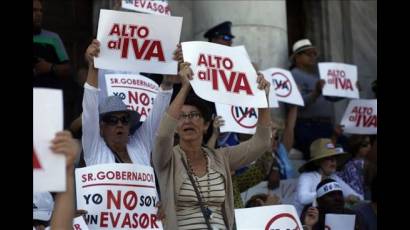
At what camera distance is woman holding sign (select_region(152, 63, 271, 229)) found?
20.4 ft

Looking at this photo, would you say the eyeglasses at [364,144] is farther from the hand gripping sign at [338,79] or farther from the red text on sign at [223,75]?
the red text on sign at [223,75]

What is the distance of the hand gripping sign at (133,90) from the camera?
7711mm

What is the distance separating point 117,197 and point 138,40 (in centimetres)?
130

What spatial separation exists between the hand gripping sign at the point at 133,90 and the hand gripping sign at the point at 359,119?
3.42 m

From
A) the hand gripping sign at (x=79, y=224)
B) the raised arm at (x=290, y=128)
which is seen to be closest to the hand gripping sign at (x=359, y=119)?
the raised arm at (x=290, y=128)

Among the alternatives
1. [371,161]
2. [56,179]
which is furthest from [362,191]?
[56,179]

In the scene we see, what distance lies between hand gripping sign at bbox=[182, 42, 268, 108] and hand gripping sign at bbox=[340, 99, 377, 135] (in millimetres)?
3739

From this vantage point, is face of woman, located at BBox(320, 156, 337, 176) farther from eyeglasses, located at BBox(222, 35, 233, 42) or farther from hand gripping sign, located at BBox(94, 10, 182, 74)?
hand gripping sign, located at BBox(94, 10, 182, 74)

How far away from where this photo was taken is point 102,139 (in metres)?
6.61

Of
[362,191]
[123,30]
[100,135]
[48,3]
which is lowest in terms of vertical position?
[362,191]

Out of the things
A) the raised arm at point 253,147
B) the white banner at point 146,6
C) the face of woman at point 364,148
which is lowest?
the face of woman at point 364,148
